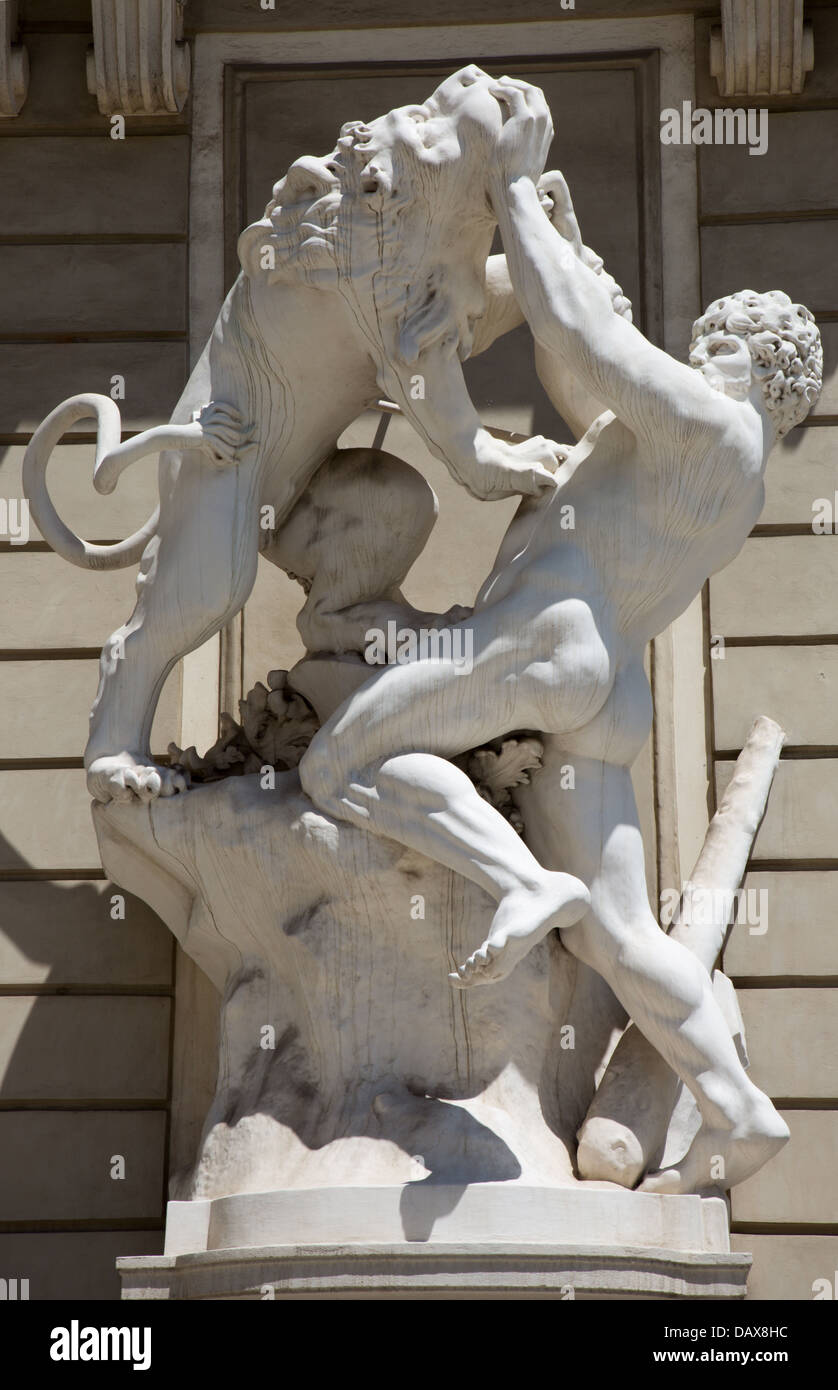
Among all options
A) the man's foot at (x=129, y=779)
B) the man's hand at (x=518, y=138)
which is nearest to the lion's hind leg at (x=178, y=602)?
the man's foot at (x=129, y=779)

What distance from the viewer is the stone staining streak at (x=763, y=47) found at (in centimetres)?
686

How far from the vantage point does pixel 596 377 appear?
16.6ft

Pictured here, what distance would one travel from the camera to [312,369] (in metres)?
5.39

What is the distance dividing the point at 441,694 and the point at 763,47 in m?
2.92

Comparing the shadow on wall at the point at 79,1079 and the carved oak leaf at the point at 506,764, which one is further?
the shadow on wall at the point at 79,1079

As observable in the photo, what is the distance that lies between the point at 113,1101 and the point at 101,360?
92.5 inches

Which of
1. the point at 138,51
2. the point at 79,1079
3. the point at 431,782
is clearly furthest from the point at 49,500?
the point at 138,51

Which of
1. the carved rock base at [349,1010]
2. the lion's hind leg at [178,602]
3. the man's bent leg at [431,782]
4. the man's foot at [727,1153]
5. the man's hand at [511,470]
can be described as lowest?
the man's foot at [727,1153]

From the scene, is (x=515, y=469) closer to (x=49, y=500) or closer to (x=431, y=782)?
(x=431, y=782)

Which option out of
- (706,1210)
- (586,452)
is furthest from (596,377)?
(706,1210)

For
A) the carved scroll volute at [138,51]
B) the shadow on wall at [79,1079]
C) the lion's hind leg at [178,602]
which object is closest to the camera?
the lion's hind leg at [178,602]

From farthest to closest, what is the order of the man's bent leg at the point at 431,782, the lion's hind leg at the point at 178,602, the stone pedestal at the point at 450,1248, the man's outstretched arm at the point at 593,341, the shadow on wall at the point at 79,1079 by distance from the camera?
the shadow on wall at the point at 79,1079 < the lion's hind leg at the point at 178,602 < the man's outstretched arm at the point at 593,341 < the man's bent leg at the point at 431,782 < the stone pedestal at the point at 450,1248

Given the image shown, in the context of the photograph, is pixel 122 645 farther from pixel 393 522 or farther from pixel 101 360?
pixel 101 360

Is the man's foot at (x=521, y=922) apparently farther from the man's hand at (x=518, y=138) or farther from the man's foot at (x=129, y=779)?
the man's hand at (x=518, y=138)
